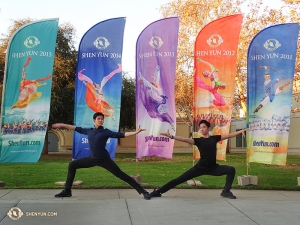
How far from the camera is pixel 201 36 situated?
1100 cm

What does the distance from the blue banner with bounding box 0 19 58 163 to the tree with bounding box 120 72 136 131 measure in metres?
18.4

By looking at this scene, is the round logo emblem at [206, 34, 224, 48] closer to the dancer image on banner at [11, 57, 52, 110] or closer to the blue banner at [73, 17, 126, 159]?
the blue banner at [73, 17, 126, 159]

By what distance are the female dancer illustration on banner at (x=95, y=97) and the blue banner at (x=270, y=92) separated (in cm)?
346

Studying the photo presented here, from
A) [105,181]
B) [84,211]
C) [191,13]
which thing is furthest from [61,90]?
[84,211]

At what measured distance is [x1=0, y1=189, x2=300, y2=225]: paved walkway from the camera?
6523 millimetres

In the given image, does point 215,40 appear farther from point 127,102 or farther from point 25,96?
point 127,102

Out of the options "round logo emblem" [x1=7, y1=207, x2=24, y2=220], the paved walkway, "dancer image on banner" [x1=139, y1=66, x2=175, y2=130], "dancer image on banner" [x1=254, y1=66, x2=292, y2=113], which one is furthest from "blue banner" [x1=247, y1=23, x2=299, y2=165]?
"round logo emblem" [x1=7, y1=207, x2=24, y2=220]

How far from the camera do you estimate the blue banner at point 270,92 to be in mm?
10617

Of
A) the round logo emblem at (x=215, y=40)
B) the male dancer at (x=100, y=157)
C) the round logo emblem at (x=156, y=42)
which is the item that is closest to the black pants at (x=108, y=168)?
the male dancer at (x=100, y=157)

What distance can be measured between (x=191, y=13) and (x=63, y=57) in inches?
343

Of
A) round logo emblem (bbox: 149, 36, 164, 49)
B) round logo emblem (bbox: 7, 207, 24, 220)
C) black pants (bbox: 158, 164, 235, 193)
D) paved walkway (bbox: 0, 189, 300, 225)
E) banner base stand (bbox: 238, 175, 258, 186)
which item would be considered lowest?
round logo emblem (bbox: 7, 207, 24, 220)

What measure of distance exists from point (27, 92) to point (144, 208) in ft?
14.8

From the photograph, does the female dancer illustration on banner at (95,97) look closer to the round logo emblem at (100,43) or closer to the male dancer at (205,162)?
the round logo emblem at (100,43)

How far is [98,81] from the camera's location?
10703 mm
